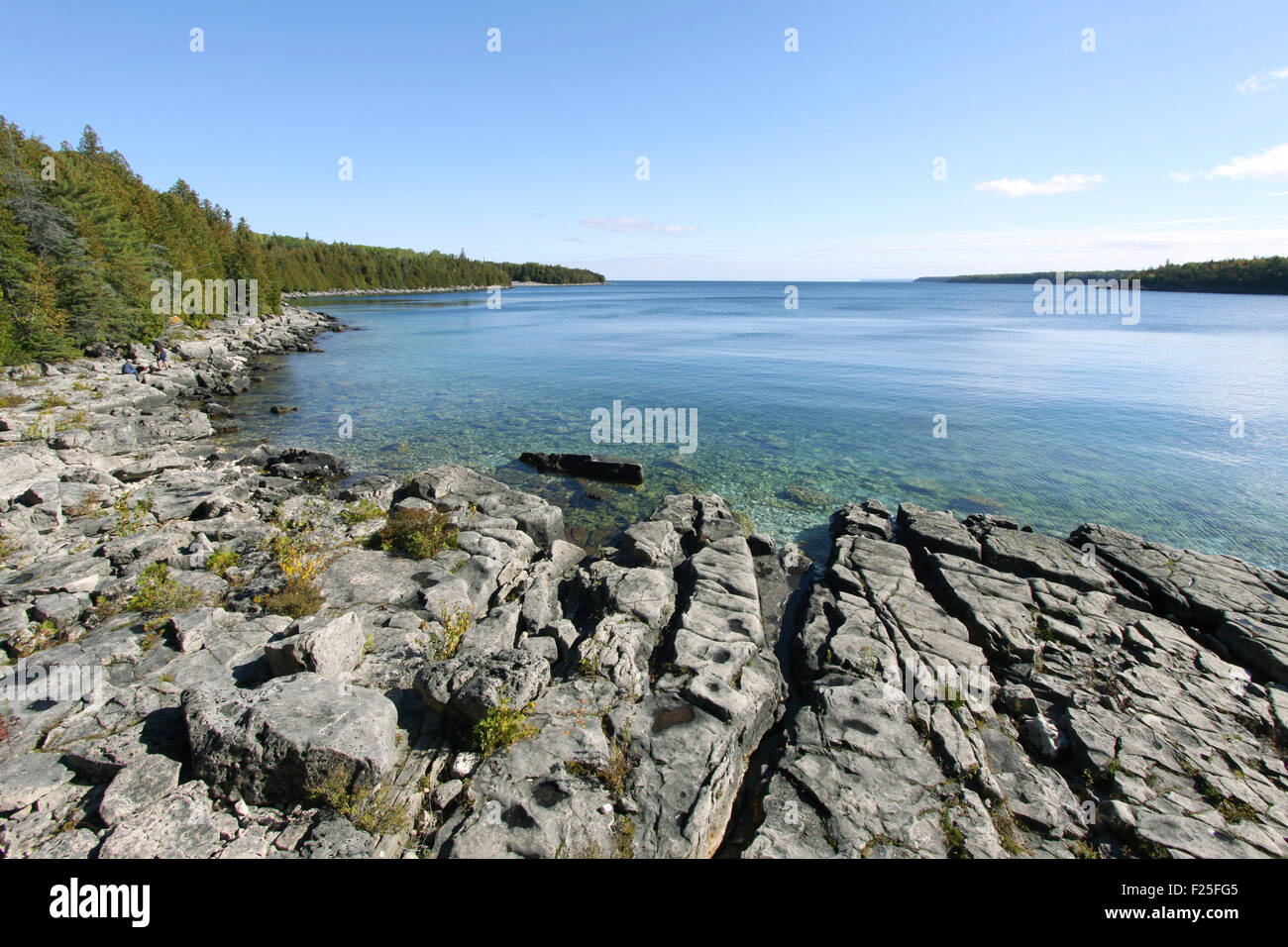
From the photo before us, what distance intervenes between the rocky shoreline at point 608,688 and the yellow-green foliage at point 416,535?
13 centimetres

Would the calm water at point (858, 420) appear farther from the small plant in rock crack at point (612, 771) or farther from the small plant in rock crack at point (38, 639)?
the small plant in rock crack at point (38, 639)

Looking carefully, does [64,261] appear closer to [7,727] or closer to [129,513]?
[129,513]

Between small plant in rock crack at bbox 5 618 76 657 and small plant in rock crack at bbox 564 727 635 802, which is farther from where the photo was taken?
small plant in rock crack at bbox 5 618 76 657

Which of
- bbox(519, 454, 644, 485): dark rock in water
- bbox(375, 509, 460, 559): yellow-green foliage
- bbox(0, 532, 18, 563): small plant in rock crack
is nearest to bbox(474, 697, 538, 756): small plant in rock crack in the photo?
bbox(375, 509, 460, 559): yellow-green foliage

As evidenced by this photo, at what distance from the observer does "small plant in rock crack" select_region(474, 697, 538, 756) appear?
8414mm

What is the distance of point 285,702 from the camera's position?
26.0 feet

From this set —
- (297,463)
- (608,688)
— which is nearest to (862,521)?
(608,688)

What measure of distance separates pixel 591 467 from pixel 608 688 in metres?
15.8

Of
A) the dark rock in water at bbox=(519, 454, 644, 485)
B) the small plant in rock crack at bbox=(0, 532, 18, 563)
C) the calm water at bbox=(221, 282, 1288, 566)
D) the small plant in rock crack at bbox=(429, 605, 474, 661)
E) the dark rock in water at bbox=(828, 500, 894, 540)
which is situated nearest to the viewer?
the small plant in rock crack at bbox=(429, 605, 474, 661)

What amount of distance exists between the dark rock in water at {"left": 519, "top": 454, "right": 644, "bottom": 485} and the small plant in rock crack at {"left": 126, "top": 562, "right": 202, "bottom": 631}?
15122mm

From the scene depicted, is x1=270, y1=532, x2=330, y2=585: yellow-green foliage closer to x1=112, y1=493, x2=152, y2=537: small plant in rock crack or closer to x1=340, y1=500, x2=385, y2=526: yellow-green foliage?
x1=340, y1=500, x2=385, y2=526: yellow-green foliage

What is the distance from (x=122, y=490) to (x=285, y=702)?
1669 centimetres

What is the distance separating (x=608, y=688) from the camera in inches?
398
